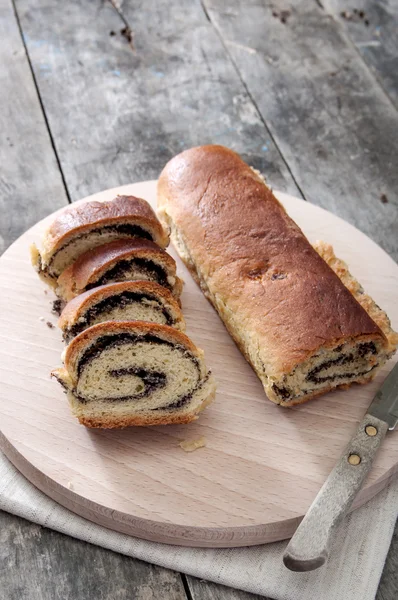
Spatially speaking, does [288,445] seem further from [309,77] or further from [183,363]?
[309,77]

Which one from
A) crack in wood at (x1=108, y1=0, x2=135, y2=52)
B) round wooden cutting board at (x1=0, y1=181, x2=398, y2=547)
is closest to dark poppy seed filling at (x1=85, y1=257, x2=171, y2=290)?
round wooden cutting board at (x1=0, y1=181, x2=398, y2=547)

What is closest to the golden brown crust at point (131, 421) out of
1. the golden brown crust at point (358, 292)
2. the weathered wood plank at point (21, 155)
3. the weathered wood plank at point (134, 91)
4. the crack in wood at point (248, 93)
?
the golden brown crust at point (358, 292)

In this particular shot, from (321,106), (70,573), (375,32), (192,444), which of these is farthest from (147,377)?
(375,32)

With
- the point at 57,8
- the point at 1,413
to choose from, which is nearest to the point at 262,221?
the point at 1,413

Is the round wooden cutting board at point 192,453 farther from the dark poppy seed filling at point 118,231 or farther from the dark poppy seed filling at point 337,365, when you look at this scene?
the dark poppy seed filling at point 118,231

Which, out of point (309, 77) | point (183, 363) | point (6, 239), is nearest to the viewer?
point (183, 363)

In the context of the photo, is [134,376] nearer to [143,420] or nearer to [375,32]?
[143,420]
